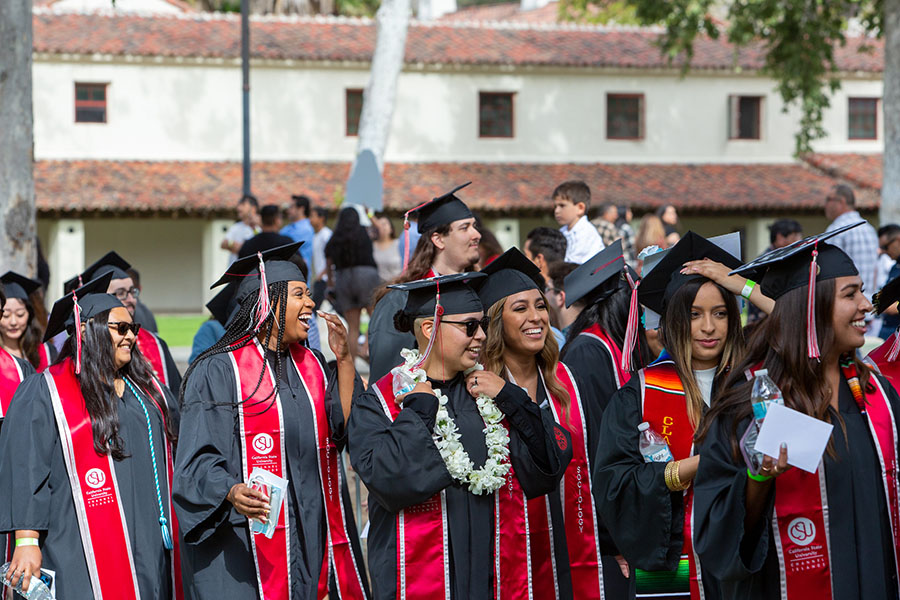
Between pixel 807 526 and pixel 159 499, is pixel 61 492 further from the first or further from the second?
pixel 807 526

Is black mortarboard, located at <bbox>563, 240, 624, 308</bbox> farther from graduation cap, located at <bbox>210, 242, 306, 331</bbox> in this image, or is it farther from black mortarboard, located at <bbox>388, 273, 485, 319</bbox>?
graduation cap, located at <bbox>210, 242, 306, 331</bbox>

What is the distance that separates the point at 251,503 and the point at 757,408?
2021 millimetres

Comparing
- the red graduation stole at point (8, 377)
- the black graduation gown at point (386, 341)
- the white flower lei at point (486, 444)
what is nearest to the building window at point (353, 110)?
the red graduation stole at point (8, 377)

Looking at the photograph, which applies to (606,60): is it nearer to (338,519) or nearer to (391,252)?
(391,252)

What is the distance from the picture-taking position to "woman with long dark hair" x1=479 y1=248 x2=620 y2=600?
508cm

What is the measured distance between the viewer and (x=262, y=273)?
17.9ft

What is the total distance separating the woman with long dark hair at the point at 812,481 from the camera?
383cm

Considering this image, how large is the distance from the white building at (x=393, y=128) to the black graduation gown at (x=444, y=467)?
25.4 m

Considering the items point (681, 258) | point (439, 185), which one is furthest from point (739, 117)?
point (681, 258)

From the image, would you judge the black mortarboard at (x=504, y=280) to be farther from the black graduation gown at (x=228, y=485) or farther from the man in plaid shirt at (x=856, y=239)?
the man in plaid shirt at (x=856, y=239)

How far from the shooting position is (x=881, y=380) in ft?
13.4

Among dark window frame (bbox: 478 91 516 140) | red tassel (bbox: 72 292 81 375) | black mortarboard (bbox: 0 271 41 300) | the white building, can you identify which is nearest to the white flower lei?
red tassel (bbox: 72 292 81 375)

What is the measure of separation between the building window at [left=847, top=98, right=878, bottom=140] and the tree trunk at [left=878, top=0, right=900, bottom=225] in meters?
17.4

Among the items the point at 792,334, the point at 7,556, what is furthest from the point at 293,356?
the point at 792,334
